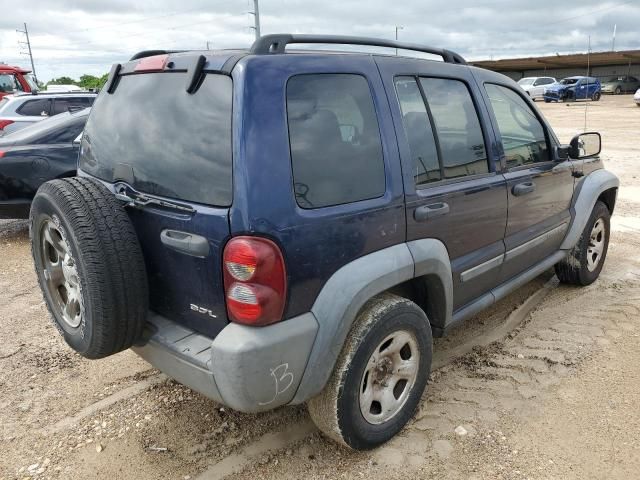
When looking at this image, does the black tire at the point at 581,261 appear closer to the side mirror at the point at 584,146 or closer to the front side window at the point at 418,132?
the side mirror at the point at 584,146

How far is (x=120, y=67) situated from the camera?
286cm

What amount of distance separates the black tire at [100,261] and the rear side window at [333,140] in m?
0.80

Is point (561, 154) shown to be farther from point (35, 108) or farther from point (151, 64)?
point (35, 108)

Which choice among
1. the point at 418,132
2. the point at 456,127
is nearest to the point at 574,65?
the point at 456,127

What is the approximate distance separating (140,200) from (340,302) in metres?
1.02

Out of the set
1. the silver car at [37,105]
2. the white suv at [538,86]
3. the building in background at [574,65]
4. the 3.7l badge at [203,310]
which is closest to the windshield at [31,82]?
the silver car at [37,105]

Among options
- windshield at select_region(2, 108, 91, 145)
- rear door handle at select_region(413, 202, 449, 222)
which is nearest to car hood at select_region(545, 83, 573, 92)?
windshield at select_region(2, 108, 91, 145)

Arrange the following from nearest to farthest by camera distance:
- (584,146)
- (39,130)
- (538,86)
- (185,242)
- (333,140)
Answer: (185,242) < (333,140) < (584,146) < (39,130) < (538,86)

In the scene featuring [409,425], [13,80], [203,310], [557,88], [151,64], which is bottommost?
[409,425]

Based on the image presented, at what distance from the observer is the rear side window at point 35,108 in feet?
29.6

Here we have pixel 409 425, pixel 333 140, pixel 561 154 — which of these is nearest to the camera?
pixel 333 140

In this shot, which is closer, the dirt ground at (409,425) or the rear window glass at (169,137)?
the rear window glass at (169,137)

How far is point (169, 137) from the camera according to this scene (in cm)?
236

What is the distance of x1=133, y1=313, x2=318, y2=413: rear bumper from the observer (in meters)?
2.06
